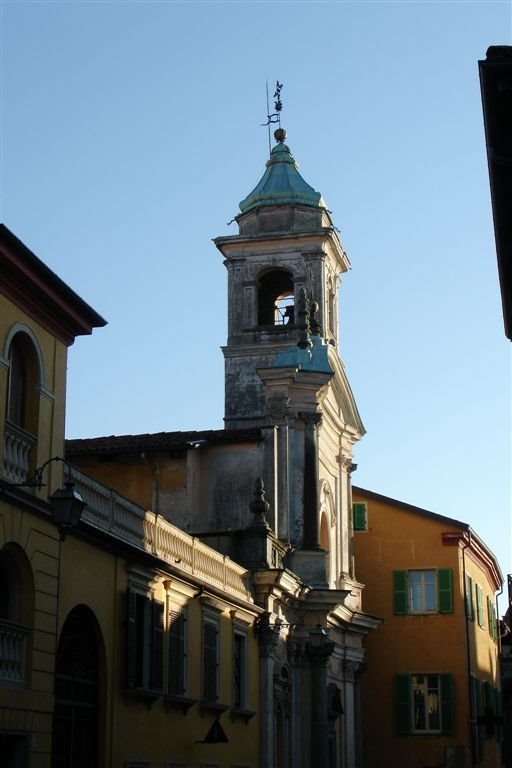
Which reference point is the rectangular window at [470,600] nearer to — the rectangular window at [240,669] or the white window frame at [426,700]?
the white window frame at [426,700]

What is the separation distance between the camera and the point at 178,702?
72.5 ft

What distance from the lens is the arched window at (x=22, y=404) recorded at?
54.7ft

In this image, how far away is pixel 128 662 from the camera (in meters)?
20.0

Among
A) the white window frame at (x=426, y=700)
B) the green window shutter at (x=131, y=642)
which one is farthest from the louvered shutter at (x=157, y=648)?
the white window frame at (x=426, y=700)

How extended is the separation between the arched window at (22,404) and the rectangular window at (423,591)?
83.7 ft

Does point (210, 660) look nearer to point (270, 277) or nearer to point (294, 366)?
point (294, 366)

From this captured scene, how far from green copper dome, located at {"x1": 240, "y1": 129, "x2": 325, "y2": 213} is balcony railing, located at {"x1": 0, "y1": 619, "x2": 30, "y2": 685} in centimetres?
2565

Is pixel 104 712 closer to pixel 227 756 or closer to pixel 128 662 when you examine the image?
pixel 128 662

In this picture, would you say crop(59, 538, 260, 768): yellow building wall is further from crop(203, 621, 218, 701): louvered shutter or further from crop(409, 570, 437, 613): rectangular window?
crop(409, 570, 437, 613): rectangular window

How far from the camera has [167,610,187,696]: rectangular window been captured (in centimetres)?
2212

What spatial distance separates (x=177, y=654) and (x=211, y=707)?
2.09 meters

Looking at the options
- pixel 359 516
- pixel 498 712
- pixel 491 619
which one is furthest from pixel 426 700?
pixel 491 619

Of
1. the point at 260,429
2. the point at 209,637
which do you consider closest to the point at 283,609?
the point at 260,429

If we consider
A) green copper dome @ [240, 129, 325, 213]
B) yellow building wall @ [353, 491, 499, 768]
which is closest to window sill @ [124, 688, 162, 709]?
yellow building wall @ [353, 491, 499, 768]
